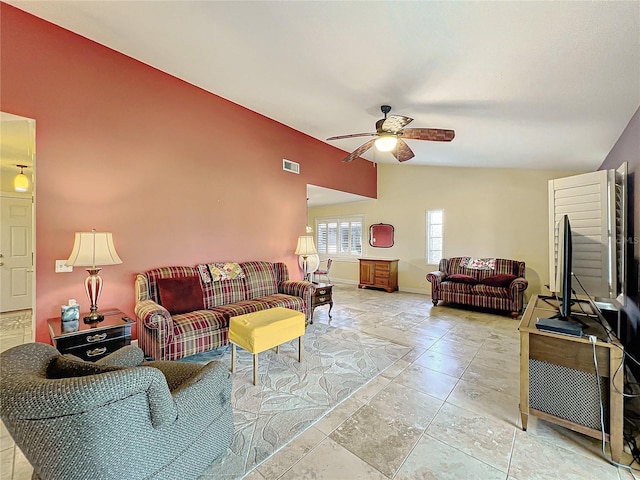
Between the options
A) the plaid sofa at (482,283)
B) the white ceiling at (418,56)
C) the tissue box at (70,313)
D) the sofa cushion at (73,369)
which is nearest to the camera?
the sofa cushion at (73,369)

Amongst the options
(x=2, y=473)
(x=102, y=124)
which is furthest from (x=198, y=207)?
(x=2, y=473)

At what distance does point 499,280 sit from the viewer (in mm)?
4859

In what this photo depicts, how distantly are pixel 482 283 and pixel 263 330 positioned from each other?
14.0ft

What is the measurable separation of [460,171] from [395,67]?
14.3 feet

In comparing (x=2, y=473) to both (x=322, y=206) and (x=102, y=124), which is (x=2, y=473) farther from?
(x=322, y=206)

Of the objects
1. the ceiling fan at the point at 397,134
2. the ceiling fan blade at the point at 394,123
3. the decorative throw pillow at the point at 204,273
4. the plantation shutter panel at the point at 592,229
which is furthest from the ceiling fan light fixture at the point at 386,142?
the decorative throw pillow at the point at 204,273

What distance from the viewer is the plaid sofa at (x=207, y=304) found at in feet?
8.82

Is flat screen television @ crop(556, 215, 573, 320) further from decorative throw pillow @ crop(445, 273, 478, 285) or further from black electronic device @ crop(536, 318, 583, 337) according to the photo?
decorative throw pillow @ crop(445, 273, 478, 285)

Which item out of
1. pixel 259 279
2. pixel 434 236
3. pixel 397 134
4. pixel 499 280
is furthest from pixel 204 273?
pixel 434 236

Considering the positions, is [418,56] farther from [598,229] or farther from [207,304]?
[207,304]

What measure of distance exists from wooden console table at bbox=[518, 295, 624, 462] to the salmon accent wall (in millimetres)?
3572

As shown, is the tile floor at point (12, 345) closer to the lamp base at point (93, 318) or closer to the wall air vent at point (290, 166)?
the lamp base at point (93, 318)

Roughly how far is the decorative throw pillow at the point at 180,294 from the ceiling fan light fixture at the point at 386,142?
2804 millimetres

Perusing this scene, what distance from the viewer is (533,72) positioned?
6.77 feet
